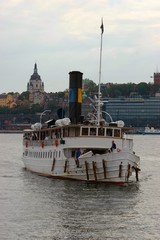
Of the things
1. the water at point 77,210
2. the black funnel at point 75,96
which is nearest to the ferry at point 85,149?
the black funnel at point 75,96

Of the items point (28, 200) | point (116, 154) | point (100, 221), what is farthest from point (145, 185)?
point (100, 221)

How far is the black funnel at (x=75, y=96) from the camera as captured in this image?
156ft

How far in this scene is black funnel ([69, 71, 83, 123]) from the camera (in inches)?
1869

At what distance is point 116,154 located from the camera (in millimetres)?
40406

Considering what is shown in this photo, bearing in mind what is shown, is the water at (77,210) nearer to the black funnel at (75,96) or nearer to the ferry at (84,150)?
the ferry at (84,150)

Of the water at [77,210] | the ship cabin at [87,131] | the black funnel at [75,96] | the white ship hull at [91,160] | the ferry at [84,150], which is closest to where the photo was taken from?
the water at [77,210]

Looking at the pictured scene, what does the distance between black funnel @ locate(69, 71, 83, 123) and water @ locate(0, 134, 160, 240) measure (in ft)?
17.8

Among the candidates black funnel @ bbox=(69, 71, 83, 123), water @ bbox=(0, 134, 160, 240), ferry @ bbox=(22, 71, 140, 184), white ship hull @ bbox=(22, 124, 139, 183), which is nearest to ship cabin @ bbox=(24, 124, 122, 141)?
ferry @ bbox=(22, 71, 140, 184)

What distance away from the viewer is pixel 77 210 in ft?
104

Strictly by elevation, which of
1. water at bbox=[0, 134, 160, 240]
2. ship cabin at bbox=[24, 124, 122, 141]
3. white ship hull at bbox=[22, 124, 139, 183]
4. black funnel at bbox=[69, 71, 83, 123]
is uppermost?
black funnel at bbox=[69, 71, 83, 123]

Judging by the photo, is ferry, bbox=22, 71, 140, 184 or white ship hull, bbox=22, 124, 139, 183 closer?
white ship hull, bbox=22, 124, 139, 183

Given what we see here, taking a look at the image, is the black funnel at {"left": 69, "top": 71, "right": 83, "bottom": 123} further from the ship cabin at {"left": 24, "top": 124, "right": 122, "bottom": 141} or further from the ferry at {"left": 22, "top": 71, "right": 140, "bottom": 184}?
the ship cabin at {"left": 24, "top": 124, "right": 122, "bottom": 141}

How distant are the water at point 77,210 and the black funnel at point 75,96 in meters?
5.43

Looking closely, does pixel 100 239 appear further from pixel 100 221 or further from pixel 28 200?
pixel 28 200
